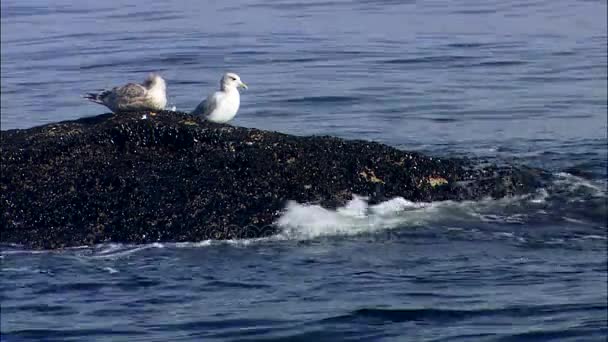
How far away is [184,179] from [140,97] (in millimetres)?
1933

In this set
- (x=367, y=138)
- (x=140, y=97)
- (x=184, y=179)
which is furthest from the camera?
(x=367, y=138)

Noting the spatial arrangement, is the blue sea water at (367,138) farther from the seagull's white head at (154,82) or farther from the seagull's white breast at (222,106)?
the seagull's white head at (154,82)

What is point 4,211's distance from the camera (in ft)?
38.6

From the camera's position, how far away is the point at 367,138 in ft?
54.9

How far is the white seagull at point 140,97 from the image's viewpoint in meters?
13.6

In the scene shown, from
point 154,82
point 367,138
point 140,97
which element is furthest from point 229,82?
point 367,138

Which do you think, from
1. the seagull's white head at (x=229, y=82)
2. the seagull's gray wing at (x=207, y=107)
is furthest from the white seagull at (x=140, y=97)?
the seagull's white head at (x=229, y=82)

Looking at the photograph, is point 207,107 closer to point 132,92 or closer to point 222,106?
point 222,106

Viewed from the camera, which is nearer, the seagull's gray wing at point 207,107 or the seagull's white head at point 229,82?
the seagull's gray wing at point 207,107

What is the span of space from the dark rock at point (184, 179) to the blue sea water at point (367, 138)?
23cm

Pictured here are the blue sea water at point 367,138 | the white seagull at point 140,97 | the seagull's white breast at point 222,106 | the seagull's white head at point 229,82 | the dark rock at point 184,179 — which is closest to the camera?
the blue sea water at point 367,138

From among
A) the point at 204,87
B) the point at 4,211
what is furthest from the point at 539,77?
the point at 4,211

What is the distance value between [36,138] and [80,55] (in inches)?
493

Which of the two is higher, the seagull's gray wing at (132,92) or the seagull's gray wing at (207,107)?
the seagull's gray wing at (132,92)
